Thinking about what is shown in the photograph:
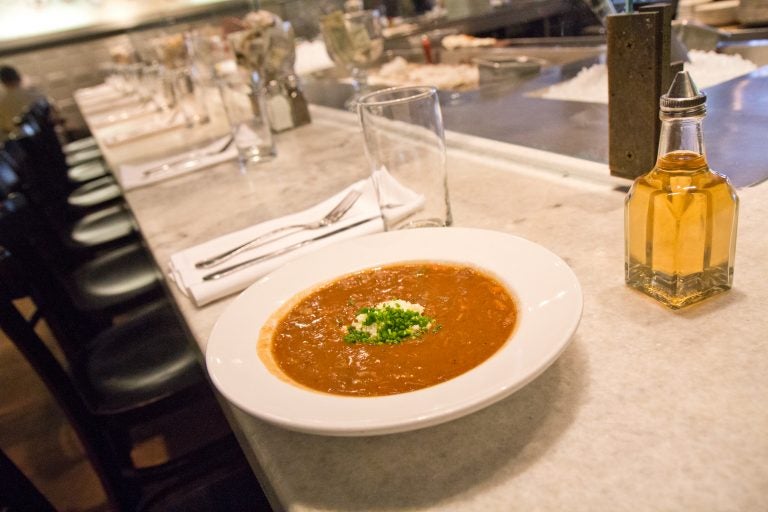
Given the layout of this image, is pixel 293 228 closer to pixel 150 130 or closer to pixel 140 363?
pixel 140 363

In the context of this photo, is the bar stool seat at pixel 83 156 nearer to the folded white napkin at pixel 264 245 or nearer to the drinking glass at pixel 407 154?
the folded white napkin at pixel 264 245

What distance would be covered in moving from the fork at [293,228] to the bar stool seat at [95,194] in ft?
7.45

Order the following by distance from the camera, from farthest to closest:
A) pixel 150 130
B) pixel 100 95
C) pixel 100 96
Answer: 1. pixel 100 95
2. pixel 100 96
3. pixel 150 130

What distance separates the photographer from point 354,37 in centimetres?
237

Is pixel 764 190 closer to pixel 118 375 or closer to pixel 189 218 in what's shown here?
pixel 189 218

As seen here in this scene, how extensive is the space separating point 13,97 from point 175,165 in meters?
7.31

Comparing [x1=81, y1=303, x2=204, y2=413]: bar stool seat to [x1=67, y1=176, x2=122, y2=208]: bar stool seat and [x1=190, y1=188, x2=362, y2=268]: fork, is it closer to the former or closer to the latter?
[x1=190, y1=188, x2=362, y2=268]: fork

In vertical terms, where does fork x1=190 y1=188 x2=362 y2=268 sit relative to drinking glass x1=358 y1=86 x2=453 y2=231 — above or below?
below

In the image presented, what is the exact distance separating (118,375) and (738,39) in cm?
231

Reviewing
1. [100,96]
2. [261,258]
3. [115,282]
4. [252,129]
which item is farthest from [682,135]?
[100,96]

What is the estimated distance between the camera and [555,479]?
581 millimetres

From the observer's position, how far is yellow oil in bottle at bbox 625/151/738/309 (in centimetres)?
75

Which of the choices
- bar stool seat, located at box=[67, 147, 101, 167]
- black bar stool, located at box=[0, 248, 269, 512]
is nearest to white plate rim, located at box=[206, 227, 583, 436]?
black bar stool, located at box=[0, 248, 269, 512]

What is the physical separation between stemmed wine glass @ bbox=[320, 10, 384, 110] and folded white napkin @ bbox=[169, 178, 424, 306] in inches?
44.2
